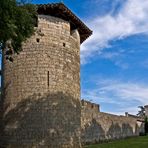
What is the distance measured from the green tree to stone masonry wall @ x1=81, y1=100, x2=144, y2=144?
1265 centimetres

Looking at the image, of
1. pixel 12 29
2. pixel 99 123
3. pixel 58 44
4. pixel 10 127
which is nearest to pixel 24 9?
pixel 12 29

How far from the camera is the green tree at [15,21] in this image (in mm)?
12393

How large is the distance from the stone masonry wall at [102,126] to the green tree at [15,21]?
12647mm

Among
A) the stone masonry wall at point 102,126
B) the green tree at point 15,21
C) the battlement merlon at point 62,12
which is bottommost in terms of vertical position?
the stone masonry wall at point 102,126

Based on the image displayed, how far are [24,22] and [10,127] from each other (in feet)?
20.6

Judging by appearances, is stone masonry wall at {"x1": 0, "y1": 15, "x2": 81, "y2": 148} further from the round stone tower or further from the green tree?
the green tree

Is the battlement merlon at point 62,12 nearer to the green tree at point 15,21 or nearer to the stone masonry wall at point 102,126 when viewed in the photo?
the green tree at point 15,21

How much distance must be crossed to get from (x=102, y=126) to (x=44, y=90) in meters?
13.4

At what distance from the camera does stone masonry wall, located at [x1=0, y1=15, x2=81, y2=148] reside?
1759 cm

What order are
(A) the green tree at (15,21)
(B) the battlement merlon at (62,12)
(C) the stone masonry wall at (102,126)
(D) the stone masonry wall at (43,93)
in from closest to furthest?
(A) the green tree at (15,21)
(D) the stone masonry wall at (43,93)
(B) the battlement merlon at (62,12)
(C) the stone masonry wall at (102,126)

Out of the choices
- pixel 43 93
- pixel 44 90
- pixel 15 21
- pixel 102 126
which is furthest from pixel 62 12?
pixel 102 126

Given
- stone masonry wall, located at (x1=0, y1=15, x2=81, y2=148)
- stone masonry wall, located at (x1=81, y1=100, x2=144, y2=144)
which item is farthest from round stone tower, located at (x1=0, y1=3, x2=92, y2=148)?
stone masonry wall, located at (x1=81, y1=100, x2=144, y2=144)

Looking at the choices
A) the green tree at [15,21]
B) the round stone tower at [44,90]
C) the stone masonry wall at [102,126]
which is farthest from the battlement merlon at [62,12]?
the stone masonry wall at [102,126]

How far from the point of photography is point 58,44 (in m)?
18.7
